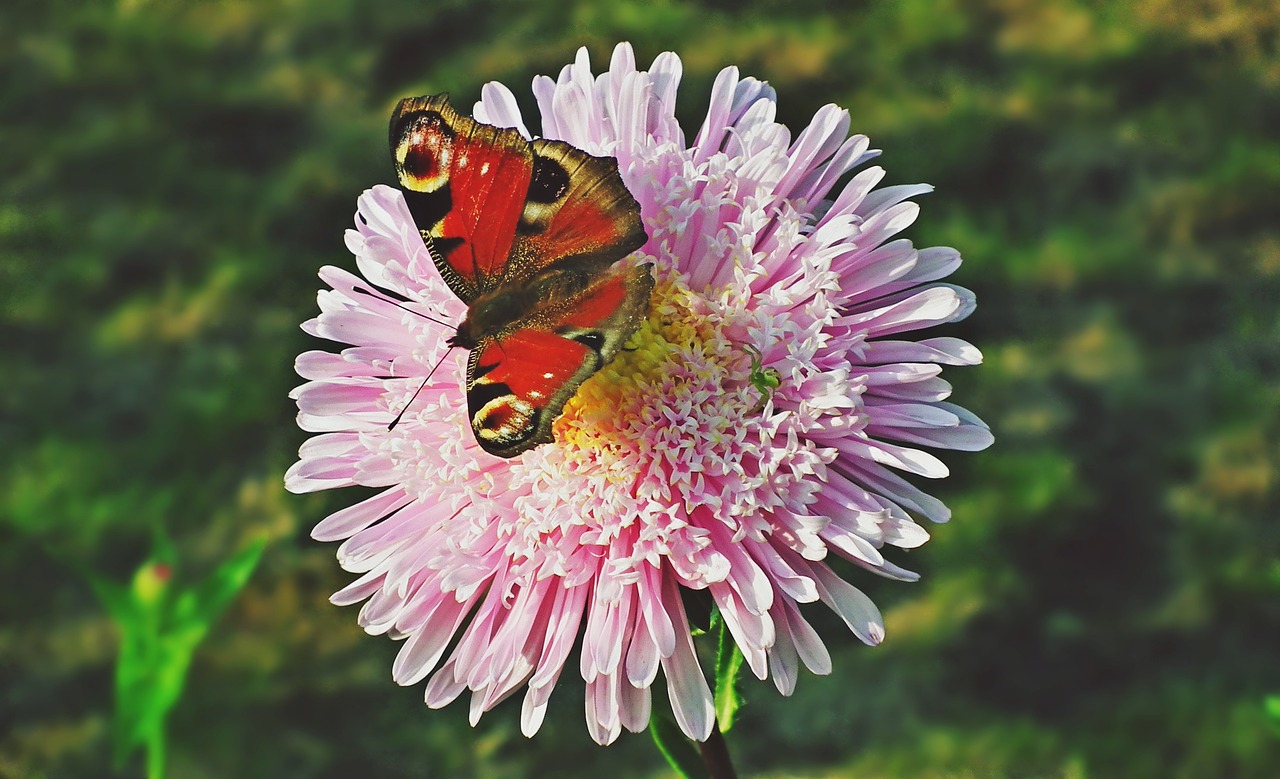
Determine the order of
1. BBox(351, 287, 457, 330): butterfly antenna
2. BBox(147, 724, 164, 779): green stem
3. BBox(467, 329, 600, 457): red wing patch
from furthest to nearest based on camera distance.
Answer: BBox(147, 724, 164, 779): green stem → BBox(351, 287, 457, 330): butterfly antenna → BBox(467, 329, 600, 457): red wing patch

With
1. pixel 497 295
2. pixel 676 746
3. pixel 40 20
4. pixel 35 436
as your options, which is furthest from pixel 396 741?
pixel 40 20

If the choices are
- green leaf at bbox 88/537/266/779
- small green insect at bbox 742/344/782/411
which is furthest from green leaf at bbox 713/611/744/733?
green leaf at bbox 88/537/266/779

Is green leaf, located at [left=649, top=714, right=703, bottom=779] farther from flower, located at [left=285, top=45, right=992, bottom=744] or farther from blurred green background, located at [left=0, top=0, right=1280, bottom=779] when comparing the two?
blurred green background, located at [left=0, top=0, right=1280, bottom=779]

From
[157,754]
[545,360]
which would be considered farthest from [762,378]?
[157,754]

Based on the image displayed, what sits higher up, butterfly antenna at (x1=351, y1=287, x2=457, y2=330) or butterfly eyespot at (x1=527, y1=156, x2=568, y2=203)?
butterfly eyespot at (x1=527, y1=156, x2=568, y2=203)

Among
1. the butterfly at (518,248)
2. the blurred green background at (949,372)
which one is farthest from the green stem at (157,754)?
the butterfly at (518,248)

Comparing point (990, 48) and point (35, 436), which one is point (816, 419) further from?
point (35, 436)

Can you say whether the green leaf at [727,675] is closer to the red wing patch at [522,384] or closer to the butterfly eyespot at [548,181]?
the red wing patch at [522,384]
